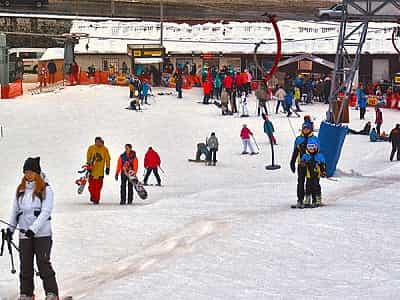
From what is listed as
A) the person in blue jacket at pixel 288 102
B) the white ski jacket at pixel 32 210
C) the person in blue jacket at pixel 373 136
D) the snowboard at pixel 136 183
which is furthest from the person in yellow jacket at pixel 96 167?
the person in blue jacket at pixel 288 102

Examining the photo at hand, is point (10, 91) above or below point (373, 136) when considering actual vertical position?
above

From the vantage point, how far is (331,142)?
19.5 meters

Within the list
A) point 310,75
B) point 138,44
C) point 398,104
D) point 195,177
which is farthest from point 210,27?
point 195,177

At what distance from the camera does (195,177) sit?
2120 cm

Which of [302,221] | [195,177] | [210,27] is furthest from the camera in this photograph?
[210,27]

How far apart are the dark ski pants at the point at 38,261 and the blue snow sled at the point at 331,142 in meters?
12.2

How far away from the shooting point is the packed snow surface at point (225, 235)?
8.05 m

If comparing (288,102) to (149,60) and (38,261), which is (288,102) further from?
(38,261)

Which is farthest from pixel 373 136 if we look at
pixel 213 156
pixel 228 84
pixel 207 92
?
pixel 207 92

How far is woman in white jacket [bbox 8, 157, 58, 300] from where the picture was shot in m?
7.36

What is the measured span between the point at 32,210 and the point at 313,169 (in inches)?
Result: 242

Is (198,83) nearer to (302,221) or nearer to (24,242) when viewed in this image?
(302,221)

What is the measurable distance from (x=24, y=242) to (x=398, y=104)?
3083 cm

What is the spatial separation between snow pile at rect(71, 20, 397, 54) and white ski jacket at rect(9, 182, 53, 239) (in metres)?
35.2
